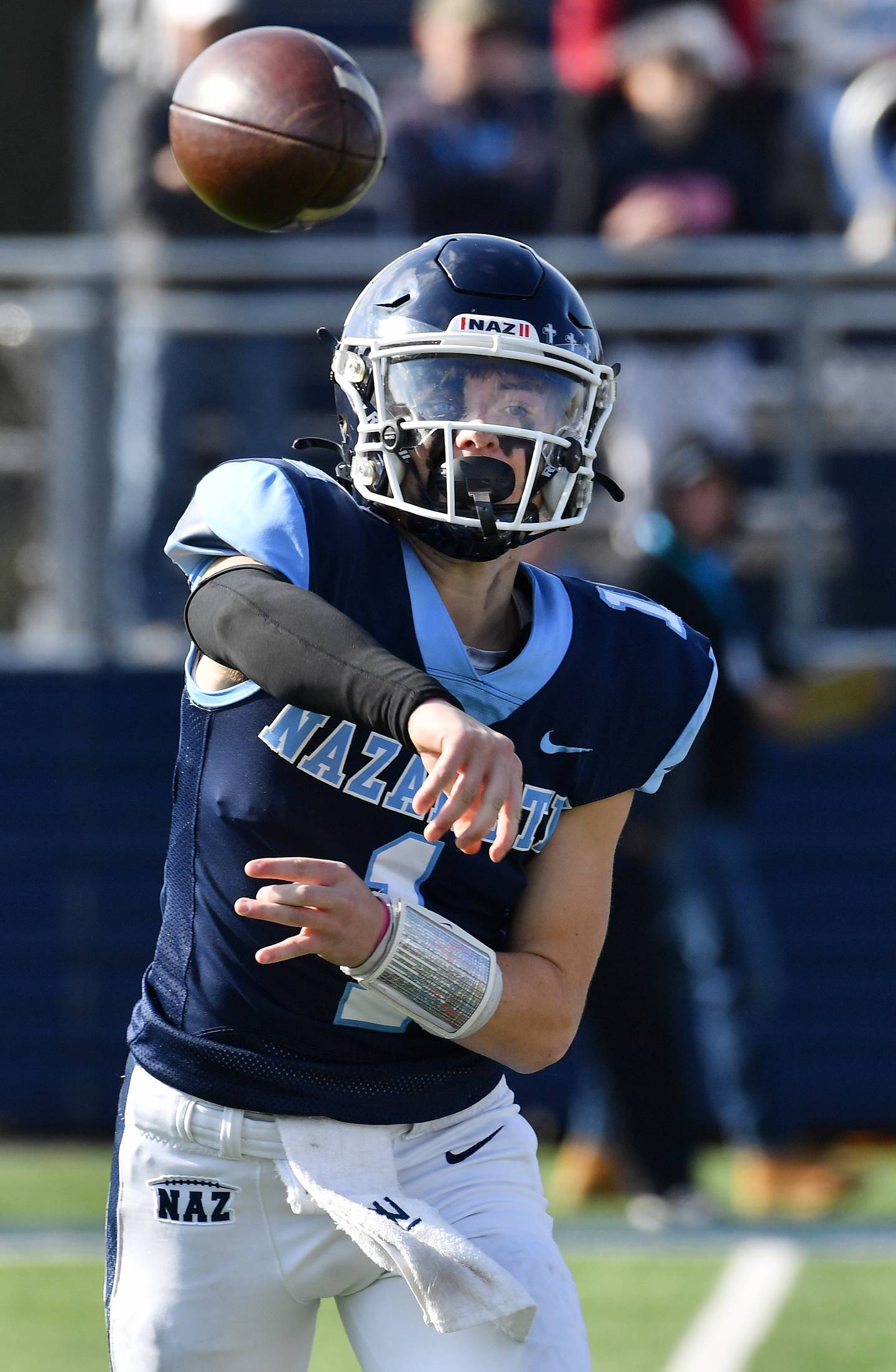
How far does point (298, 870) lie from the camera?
94.4 inches

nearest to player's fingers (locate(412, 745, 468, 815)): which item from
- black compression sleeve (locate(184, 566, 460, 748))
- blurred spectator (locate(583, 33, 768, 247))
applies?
black compression sleeve (locate(184, 566, 460, 748))

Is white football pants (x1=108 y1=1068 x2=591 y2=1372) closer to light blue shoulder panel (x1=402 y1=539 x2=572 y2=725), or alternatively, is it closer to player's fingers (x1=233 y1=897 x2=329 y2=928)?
player's fingers (x1=233 y1=897 x2=329 y2=928)

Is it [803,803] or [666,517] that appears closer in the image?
[666,517]

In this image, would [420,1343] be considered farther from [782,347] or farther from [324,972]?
[782,347]

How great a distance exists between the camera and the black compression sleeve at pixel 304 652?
2352 millimetres

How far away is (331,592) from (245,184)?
0.97 metres

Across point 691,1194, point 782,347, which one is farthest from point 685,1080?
point 782,347

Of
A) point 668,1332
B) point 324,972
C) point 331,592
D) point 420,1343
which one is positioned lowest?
point 668,1332

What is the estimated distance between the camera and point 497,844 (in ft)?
7.53

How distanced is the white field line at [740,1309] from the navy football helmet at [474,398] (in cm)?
287

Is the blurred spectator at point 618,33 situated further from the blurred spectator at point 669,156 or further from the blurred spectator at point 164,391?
the blurred spectator at point 164,391

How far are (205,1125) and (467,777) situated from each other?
0.81 m

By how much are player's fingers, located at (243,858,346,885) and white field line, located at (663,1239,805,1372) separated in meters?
2.91

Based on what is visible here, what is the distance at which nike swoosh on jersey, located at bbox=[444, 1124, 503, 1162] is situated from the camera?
2783 millimetres
